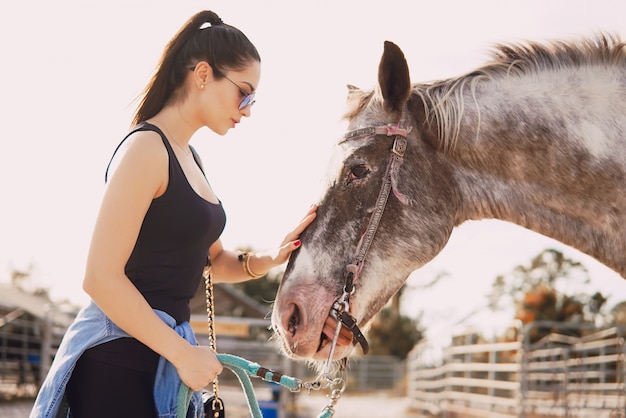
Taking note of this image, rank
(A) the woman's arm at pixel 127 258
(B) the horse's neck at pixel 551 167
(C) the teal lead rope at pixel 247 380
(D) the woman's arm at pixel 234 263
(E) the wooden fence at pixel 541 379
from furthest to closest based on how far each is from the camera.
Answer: (E) the wooden fence at pixel 541 379 → (D) the woman's arm at pixel 234 263 → (B) the horse's neck at pixel 551 167 → (C) the teal lead rope at pixel 247 380 → (A) the woman's arm at pixel 127 258

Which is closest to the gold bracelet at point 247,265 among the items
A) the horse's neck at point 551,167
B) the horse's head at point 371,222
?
the horse's head at point 371,222

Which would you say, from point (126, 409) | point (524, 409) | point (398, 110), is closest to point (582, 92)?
point (398, 110)

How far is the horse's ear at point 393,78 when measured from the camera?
2061 mm

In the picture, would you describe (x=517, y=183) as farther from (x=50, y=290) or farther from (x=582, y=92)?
(x=50, y=290)

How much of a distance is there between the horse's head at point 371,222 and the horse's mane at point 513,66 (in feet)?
0.19

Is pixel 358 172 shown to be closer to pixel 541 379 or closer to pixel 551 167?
pixel 551 167

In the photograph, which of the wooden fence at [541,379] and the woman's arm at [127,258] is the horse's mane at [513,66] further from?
the wooden fence at [541,379]

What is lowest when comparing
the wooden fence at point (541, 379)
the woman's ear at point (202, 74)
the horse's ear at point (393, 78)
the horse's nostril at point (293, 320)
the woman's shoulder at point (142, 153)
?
the wooden fence at point (541, 379)

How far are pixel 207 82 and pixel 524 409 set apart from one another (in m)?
8.38

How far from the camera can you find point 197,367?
1623 millimetres

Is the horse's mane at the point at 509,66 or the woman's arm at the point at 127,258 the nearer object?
the woman's arm at the point at 127,258

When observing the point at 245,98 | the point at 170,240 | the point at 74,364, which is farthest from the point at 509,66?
the point at 74,364

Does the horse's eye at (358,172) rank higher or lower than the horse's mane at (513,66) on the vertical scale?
lower

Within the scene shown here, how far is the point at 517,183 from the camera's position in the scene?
7.02 feet
